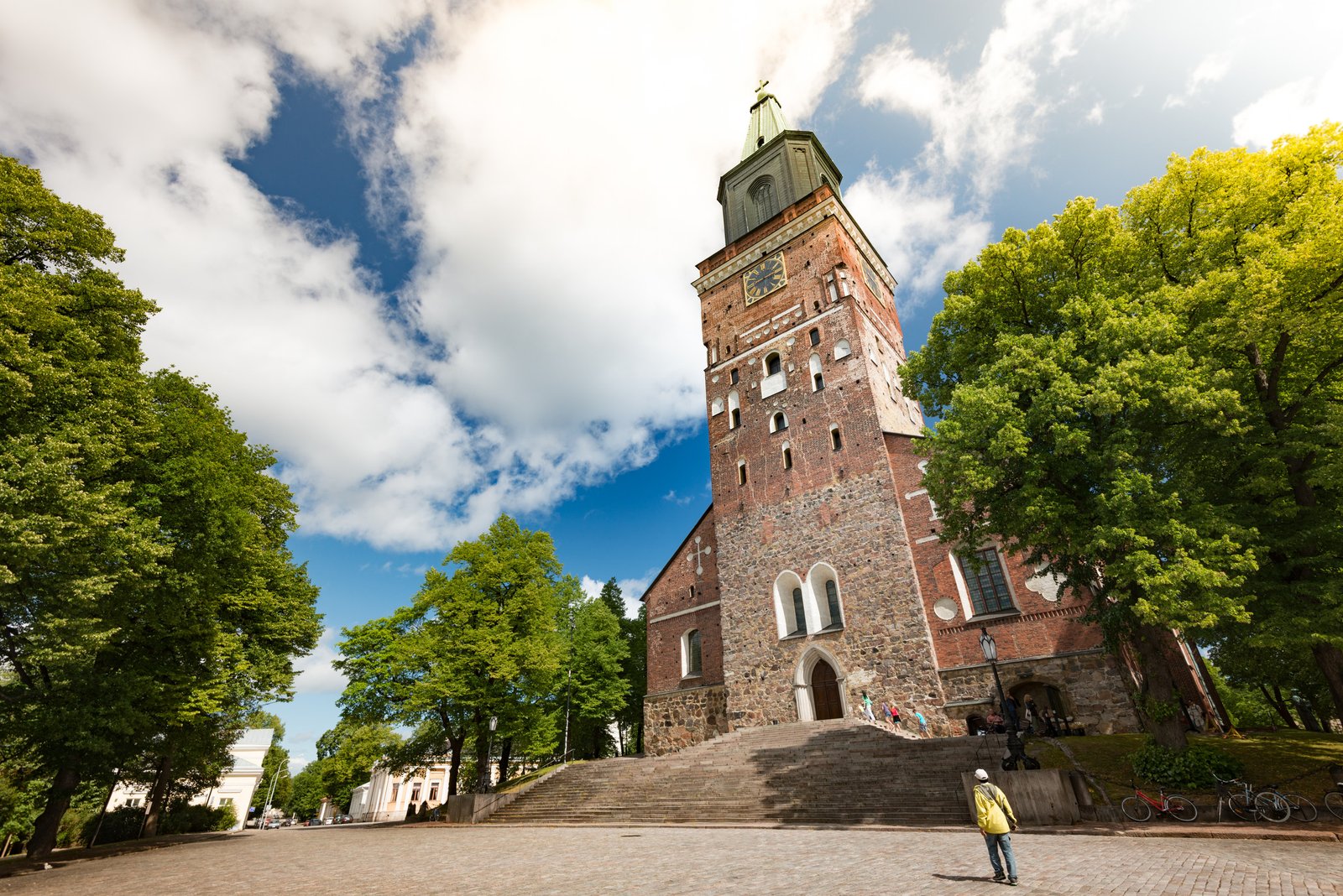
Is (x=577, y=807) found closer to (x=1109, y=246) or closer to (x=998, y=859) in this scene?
(x=998, y=859)

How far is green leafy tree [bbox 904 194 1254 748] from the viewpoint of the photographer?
1112 centimetres

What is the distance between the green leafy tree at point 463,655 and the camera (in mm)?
23219

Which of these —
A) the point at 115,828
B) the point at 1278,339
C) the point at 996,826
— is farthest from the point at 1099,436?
the point at 115,828

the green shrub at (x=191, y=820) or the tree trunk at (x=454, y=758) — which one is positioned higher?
the tree trunk at (x=454, y=758)

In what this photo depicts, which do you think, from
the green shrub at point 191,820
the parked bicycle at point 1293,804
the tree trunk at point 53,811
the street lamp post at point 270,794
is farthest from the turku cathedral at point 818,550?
the street lamp post at point 270,794

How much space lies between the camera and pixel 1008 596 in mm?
20406

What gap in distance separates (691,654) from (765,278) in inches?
831

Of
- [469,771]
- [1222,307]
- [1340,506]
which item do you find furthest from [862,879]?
[469,771]

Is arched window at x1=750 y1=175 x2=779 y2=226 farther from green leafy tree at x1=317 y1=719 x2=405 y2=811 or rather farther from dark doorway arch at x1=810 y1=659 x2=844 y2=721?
green leafy tree at x1=317 y1=719 x2=405 y2=811

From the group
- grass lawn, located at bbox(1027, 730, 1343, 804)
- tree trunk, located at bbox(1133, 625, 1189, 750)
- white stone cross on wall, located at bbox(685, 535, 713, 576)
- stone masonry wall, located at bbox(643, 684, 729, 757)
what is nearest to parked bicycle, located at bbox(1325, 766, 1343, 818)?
grass lawn, located at bbox(1027, 730, 1343, 804)

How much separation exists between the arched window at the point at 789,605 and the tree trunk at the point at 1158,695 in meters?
12.7

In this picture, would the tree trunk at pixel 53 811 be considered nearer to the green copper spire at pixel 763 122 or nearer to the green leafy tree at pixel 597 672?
the green leafy tree at pixel 597 672

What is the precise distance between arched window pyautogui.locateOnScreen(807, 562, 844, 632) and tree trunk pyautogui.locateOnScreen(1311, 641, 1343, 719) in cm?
1355

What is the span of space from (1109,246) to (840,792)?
621 inches
